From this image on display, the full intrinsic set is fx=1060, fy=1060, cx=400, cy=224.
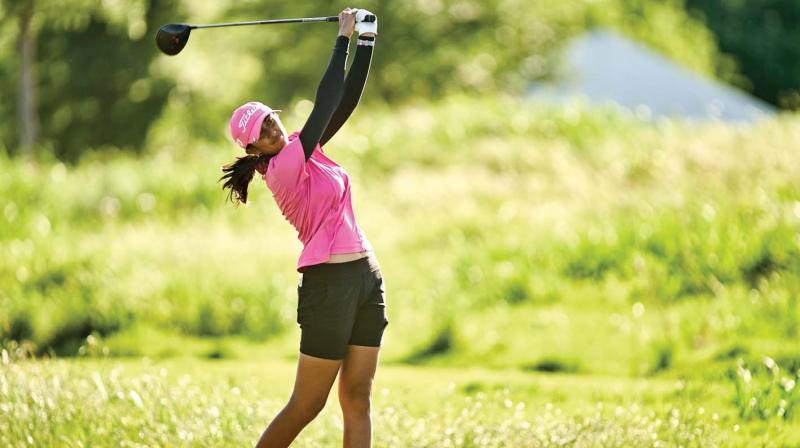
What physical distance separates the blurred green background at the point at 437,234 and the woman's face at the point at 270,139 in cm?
184

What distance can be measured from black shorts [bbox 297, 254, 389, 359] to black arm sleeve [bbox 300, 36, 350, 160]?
0.49 metres

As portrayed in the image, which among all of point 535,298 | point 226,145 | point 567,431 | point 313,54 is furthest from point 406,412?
point 313,54

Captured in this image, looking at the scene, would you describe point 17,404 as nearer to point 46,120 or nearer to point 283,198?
point 283,198

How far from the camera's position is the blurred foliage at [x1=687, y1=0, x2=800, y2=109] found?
37219 millimetres

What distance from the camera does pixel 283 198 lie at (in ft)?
13.9

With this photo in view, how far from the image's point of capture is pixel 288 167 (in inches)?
162

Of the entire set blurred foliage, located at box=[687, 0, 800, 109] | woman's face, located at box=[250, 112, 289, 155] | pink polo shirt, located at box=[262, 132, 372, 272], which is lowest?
pink polo shirt, located at box=[262, 132, 372, 272]

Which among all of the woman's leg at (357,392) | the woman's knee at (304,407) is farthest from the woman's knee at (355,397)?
the woman's knee at (304,407)

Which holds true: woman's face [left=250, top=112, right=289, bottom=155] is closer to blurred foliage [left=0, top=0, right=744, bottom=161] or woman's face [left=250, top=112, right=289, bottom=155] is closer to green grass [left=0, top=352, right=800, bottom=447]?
green grass [left=0, top=352, right=800, bottom=447]

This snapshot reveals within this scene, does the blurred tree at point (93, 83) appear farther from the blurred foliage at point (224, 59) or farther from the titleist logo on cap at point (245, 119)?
the titleist logo on cap at point (245, 119)

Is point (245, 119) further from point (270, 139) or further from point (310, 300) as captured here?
point (310, 300)

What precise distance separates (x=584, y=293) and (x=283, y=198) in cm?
628

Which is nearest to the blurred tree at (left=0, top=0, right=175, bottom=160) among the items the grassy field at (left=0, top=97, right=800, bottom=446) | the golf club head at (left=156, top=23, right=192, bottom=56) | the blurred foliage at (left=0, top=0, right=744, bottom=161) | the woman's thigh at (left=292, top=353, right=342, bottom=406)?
the blurred foliage at (left=0, top=0, right=744, bottom=161)

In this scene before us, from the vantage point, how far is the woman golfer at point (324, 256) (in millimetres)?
4184
